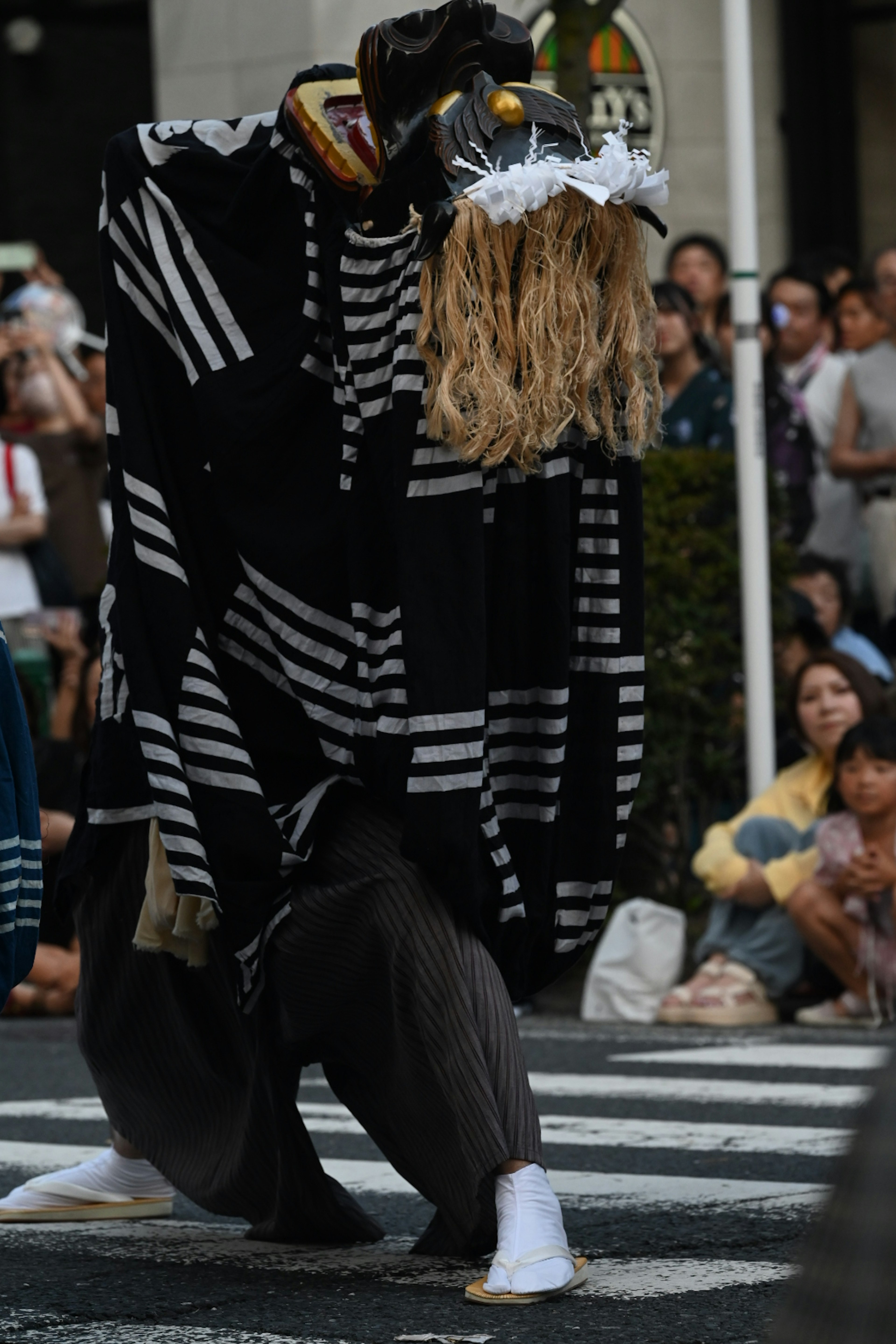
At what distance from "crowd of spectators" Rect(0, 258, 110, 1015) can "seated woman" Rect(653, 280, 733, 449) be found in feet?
7.32

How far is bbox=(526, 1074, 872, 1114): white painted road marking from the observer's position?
590cm

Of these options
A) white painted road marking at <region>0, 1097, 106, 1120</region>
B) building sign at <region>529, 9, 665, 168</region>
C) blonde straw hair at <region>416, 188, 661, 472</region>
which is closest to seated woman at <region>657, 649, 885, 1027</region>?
white painted road marking at <region>0, 1097, 106, 1120</region>

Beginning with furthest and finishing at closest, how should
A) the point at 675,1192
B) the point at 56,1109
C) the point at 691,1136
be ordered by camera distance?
1. the point at 56,1109
2. the point at 691,1136
3. the point at 675,1192

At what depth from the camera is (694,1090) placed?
6.18 meters

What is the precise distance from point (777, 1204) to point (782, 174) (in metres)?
12.3

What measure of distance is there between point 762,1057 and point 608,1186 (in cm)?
240

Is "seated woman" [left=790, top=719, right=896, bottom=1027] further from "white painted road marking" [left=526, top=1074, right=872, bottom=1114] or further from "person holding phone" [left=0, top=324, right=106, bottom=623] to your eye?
"person holding phone" [left=0, top=324, right=106, bottom=623]

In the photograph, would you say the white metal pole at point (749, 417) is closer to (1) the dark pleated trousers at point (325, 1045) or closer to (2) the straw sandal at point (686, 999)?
(2) the straw sandal at point (686, 999)

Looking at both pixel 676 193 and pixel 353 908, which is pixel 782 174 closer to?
pixel 676 193

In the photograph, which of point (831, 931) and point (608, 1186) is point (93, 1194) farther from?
point (831, 931)

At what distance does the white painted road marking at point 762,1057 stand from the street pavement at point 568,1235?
8cm

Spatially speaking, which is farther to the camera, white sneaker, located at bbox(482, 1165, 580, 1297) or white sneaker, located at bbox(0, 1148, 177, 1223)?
white sneaker, located at bbox(0, 1148, 177, 1223)

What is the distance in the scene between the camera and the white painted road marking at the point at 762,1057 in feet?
21.8

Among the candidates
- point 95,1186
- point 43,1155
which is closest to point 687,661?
point 43,1155
